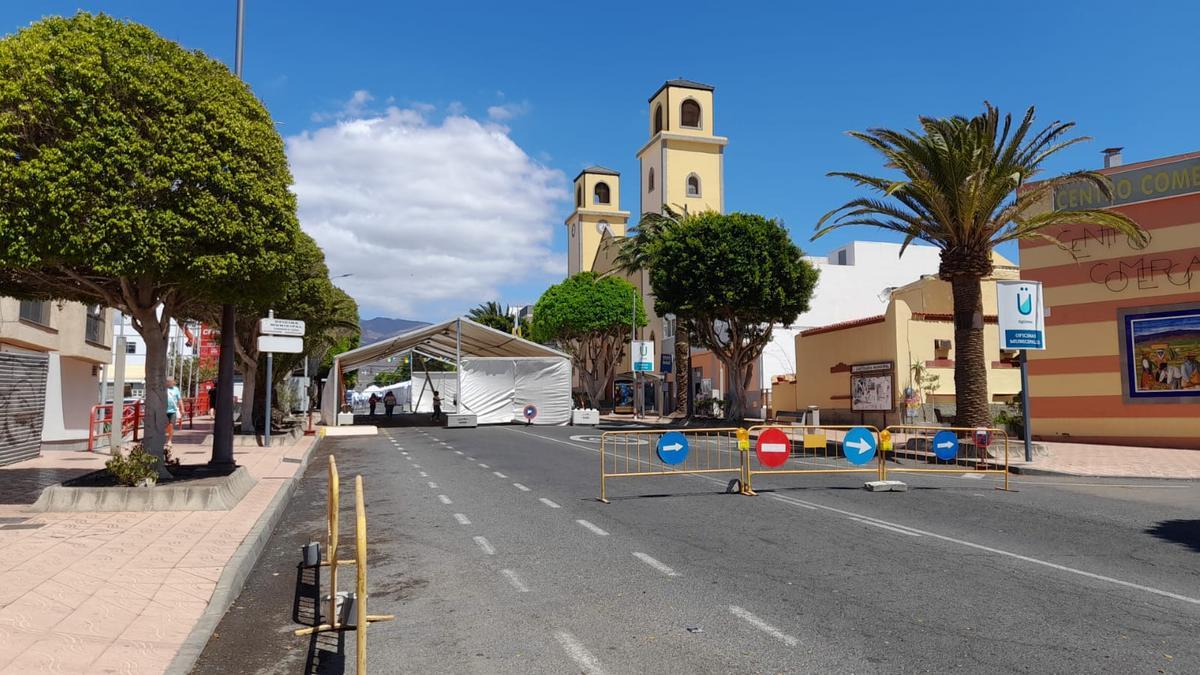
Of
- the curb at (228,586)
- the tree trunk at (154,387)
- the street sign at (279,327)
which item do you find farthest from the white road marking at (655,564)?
the street sign at (279,327)

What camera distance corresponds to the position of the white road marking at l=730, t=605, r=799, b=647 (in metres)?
5.68

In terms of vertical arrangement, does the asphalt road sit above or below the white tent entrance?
below

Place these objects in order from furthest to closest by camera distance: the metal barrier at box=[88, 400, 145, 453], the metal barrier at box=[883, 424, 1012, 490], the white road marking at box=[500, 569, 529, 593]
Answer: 1. the metal barrier at box=[88, 400, 145, 453]
2. the metal barrier at box=[883, 424, 1012, 490]
3. the white road marking at box=[500, 569, 529, 593]

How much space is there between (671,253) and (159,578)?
30.1 m

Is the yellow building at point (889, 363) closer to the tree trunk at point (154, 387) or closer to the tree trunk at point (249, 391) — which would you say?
the tree trunk at point (249, 391)

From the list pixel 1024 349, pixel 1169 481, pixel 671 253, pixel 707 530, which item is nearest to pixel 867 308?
pixel 671 253

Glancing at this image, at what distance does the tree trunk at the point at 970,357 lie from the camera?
2156cm

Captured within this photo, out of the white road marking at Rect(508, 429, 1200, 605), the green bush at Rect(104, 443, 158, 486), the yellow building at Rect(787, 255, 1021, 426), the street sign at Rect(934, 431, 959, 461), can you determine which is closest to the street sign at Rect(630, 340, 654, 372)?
the yellow building at Rect(787, 255, 1021, 426)

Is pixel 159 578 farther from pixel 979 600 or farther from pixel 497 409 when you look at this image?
pixel 497 409

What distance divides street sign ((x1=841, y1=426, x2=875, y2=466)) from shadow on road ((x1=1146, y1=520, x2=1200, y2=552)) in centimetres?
451

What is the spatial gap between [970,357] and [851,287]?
3289cm

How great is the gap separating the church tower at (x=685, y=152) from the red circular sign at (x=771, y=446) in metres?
49.7

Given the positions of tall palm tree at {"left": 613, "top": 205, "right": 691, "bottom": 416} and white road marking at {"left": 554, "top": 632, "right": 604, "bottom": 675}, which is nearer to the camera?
white road marking at {"left": 554, "top": 632, "right": 604, "bottom": 675}

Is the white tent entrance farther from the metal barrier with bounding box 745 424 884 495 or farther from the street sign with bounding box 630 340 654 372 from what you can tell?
the metal barrier with bounding box 745 424 884 495
